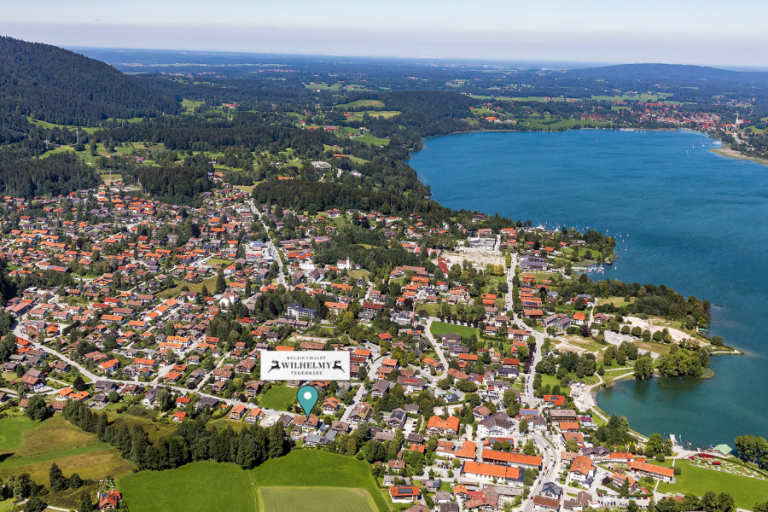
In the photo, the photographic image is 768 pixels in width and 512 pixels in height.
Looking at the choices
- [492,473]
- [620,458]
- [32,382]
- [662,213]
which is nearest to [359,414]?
[492,473]

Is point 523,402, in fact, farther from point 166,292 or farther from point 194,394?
point 166,292

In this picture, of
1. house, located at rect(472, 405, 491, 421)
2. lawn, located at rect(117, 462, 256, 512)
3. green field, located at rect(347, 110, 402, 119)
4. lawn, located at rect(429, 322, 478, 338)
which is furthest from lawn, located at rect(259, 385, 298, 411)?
green field, located at rect(347, 110, 402, 119)

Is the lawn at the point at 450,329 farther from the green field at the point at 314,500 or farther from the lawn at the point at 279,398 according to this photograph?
the green field at the point at 314,500

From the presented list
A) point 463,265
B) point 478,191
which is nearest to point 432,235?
point 463,265

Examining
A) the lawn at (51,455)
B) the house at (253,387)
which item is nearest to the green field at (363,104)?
the house at (253,387)

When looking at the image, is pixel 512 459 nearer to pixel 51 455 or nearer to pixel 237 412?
pixel 237 412

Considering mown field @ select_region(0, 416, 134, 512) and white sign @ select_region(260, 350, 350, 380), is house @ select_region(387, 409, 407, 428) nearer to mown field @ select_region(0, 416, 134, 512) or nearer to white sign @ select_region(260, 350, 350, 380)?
white sign @ select_region(260, 350, 350, 380)

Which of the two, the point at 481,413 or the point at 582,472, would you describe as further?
the point at 481,413
